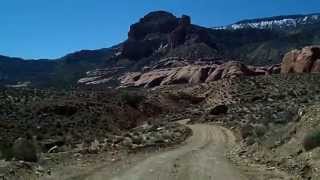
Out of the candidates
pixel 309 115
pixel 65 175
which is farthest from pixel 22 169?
pixel 309 115

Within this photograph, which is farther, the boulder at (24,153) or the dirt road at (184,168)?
the boulder at (24,153)

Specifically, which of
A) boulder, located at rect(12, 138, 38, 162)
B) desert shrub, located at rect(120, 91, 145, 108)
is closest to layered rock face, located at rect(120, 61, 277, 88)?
desert shrub, located at rect(120, 91, 145, 108)

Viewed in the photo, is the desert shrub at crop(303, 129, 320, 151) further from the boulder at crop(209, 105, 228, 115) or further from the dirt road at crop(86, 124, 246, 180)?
the boulder at crop(209, 105, 228, 115)

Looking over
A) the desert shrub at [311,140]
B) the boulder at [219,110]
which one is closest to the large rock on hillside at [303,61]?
the boulder at [219,110]

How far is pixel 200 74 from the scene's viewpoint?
134875 mm

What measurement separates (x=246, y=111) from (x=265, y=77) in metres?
39.1

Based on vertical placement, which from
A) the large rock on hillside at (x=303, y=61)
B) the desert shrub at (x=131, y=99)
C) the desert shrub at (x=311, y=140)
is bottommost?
the desert shrub at (x=131, y=99)

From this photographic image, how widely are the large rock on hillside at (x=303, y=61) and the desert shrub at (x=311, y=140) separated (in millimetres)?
89981

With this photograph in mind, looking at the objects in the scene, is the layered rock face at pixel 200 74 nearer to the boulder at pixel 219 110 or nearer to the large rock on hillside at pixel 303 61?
the large rock on hillside at pixel 303 61

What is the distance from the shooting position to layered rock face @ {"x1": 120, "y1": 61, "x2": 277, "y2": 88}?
12675 cm

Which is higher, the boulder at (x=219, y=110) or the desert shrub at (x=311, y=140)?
the desert shrub at (x=311, y=140)

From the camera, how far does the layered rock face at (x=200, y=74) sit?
127 m

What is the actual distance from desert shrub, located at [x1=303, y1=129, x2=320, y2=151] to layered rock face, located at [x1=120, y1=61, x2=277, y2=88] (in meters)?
95.2

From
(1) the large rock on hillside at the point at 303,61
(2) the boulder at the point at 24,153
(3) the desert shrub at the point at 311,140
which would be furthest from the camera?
(1) the large rock on hillside at the point at 303,61
